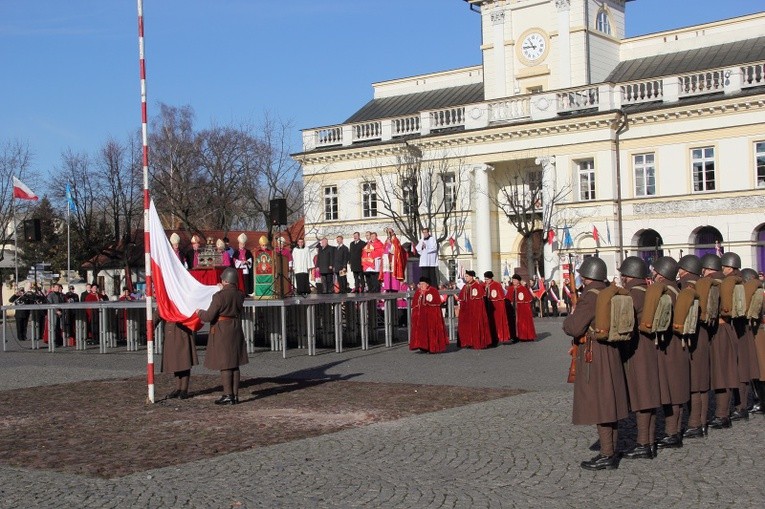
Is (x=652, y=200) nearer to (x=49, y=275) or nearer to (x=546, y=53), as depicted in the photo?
(x=546, y=53)

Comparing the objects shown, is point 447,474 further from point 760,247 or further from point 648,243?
point 648,243

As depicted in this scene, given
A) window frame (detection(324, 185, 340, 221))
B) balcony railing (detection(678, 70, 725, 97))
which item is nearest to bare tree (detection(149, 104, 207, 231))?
window frame (detection(324, 185, 340, 221))

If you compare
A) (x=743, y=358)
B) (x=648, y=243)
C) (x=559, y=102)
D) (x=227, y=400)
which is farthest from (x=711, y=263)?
(x=559, y=102)

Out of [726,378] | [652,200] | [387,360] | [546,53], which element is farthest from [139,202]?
[726,378]

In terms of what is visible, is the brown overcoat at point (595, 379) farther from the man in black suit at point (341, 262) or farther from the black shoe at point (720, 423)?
the man in black suit at point (341, 262)

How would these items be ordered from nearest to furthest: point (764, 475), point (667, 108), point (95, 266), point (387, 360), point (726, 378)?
point (764, 475) < point (726, 378) < point (387, 360) < point (667, 108) < point (95, 266)

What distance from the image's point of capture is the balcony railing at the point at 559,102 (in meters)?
43.7

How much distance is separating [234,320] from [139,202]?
5454cm

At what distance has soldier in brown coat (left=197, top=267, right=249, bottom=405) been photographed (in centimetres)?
1481

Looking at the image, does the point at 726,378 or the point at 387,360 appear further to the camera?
the point at 387,360

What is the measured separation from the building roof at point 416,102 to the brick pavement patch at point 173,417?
127 feet

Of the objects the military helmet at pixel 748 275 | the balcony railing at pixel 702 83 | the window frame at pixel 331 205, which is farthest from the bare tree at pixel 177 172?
the military helmet at pixel 748 275

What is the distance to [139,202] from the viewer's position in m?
67.8

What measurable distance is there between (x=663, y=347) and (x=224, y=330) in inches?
257
